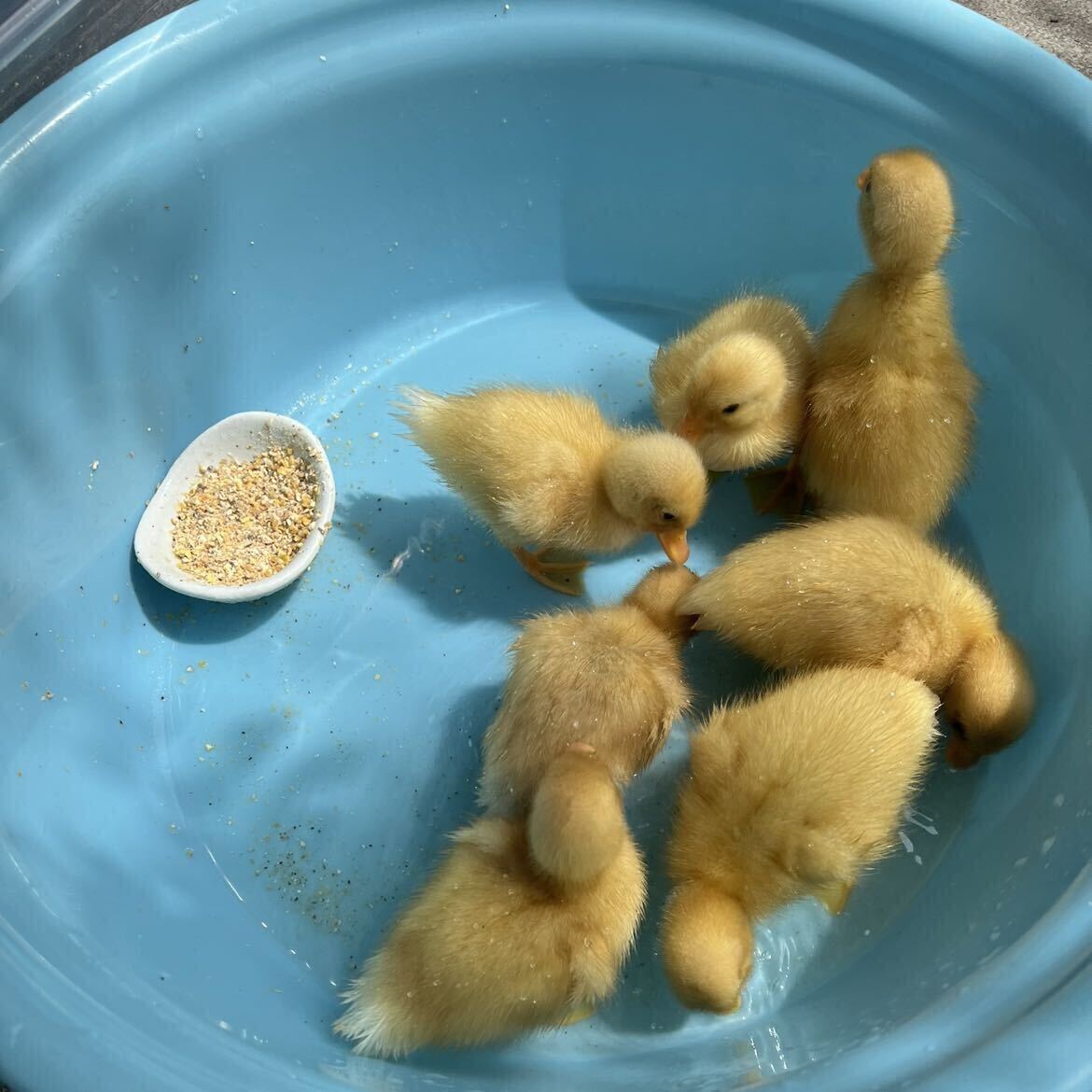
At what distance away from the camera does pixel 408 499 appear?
1.59m

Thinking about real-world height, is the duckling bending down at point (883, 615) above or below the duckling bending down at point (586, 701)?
above

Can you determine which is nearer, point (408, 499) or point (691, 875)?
point (691, 875)

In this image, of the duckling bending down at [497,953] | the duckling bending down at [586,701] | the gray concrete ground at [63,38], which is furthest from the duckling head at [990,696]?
the gray concrete ground at [63,38]

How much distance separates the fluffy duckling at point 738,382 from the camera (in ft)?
4.01

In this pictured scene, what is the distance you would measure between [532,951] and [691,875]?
20 centimetres

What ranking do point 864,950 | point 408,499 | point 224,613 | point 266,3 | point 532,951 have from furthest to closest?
point 408,499 → point 224,613 → point 266,3 → point 864,950 → point 532,951

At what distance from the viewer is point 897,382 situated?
1.22 m

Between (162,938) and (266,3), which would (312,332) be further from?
(162,938)

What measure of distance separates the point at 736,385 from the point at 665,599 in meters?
0.28

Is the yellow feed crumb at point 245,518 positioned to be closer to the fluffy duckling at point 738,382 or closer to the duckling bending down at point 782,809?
the fluffy duckling at point 738,382

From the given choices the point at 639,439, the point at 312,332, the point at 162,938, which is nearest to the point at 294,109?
the point at 312,332

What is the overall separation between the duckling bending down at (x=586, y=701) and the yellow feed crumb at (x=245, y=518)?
485 mm

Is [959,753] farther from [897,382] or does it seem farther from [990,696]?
[897,382]

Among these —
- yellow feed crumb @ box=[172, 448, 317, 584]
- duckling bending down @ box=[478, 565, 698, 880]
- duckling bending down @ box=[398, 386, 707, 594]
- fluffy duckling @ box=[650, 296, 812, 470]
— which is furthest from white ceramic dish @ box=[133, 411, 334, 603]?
fluffy duckling @ box=[650, 296, 812, 470]
